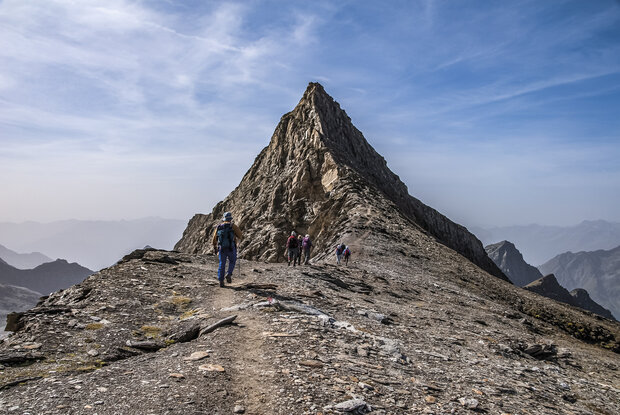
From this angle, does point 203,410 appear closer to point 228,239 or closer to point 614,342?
point 228,239

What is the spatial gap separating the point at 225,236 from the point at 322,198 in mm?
35626

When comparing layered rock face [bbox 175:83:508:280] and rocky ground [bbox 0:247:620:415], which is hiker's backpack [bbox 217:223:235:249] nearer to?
rocky ground [bbox 0:247:620:415]

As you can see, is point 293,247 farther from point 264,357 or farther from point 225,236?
point 264,357

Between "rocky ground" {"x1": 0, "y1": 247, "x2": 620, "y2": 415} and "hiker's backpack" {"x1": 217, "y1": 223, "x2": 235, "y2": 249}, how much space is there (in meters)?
1.48

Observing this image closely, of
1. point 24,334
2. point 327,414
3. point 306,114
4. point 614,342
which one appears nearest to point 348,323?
point 327,414

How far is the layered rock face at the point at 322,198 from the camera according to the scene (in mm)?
39562

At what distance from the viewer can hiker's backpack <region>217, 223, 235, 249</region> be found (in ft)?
47.7

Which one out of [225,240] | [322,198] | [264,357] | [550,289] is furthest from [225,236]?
[550,289]

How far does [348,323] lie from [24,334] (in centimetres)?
756

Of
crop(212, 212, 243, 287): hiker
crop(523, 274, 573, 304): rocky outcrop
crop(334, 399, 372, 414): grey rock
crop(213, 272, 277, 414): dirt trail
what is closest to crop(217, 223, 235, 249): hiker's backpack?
crop(212, 212, 243, 287): hiker

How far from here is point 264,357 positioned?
7.84 metres

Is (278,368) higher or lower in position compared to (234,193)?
lower

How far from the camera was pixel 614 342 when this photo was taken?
2531 cm

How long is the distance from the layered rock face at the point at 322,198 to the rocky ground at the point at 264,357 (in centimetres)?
1794
